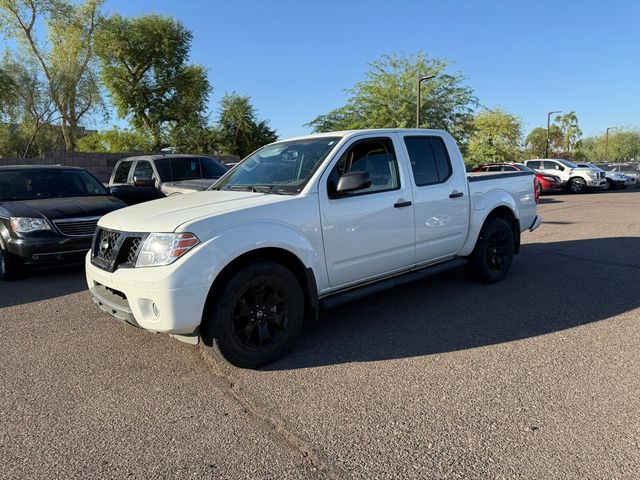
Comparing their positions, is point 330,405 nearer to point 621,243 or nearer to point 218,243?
point 218,243

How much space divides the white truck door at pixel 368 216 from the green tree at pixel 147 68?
2617 centimetres

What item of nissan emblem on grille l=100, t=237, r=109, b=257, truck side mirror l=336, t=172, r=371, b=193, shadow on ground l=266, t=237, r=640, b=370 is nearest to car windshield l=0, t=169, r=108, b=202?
nissan emblem on grille l=100, t=237, r=109, b=257

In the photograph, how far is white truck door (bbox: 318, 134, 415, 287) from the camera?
395 centimetres

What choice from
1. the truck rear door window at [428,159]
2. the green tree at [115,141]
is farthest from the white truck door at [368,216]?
the green tree at [115,141]

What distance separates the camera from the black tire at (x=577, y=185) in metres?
23.0

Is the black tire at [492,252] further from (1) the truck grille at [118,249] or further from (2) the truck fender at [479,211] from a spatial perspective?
(1) the truck grille at [118,249]

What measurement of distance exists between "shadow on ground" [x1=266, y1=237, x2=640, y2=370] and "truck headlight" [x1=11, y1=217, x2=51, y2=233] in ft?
13.9

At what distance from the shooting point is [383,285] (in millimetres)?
4371

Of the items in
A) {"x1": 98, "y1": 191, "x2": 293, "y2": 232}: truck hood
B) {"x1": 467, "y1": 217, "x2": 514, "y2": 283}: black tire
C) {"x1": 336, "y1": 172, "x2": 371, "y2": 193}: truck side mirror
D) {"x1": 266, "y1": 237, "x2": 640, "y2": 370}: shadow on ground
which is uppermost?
{"x1": 336, "y1": 172, "x2": 371, "y2": 193}: truck side mirror

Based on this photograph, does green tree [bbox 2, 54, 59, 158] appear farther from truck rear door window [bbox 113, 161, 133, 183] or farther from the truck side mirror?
the truck side mirror

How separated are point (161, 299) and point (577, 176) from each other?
24680 mm

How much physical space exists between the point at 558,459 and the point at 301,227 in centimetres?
231

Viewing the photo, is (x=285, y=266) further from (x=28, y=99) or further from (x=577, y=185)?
(x=28, y=99)

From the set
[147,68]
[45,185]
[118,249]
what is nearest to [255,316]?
[118,249]
